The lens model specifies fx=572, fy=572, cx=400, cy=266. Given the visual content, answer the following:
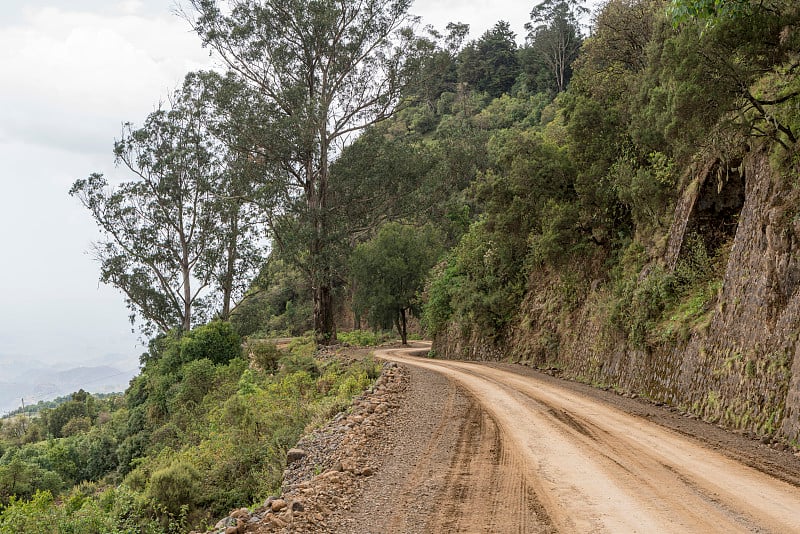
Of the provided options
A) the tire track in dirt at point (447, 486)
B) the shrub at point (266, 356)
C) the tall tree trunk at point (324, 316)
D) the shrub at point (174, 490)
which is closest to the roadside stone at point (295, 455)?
the tire track in dirt at point (447, 486)

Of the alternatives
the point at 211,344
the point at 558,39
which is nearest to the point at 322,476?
the point at 211,344

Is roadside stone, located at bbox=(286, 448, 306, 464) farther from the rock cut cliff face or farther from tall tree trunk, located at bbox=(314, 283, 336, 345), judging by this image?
tall tree trunk, located at bbox=(314, 283, 336, 345)

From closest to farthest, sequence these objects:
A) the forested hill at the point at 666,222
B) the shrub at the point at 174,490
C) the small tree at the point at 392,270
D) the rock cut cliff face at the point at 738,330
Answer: the rock cut cliff face at the point at 738,330
the forested hill at the point at 666,222
the shrub at the point at 174,490
the small tree at the point at 392,270

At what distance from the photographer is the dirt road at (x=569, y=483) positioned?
220 inches

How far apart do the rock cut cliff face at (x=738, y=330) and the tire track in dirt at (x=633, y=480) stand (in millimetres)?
1548

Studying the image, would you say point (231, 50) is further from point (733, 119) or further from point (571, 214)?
point (733, 119)

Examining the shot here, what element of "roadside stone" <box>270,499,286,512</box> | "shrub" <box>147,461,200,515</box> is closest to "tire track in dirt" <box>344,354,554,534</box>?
"roadside stone" <box>270,499,286,512</box>

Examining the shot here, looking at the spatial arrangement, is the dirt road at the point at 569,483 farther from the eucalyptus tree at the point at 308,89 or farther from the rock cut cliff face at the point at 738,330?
the eucalyptus tree at the point at 308,89

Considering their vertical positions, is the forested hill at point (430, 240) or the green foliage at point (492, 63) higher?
the green foliage at point (492, 63)

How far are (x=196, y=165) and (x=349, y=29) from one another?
508 inches

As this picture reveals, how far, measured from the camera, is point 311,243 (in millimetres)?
32562

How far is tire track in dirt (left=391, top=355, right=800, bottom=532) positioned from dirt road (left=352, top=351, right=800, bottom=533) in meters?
0.01

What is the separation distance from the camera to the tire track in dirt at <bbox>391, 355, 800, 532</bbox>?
5.54 m

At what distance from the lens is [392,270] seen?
4681cm
